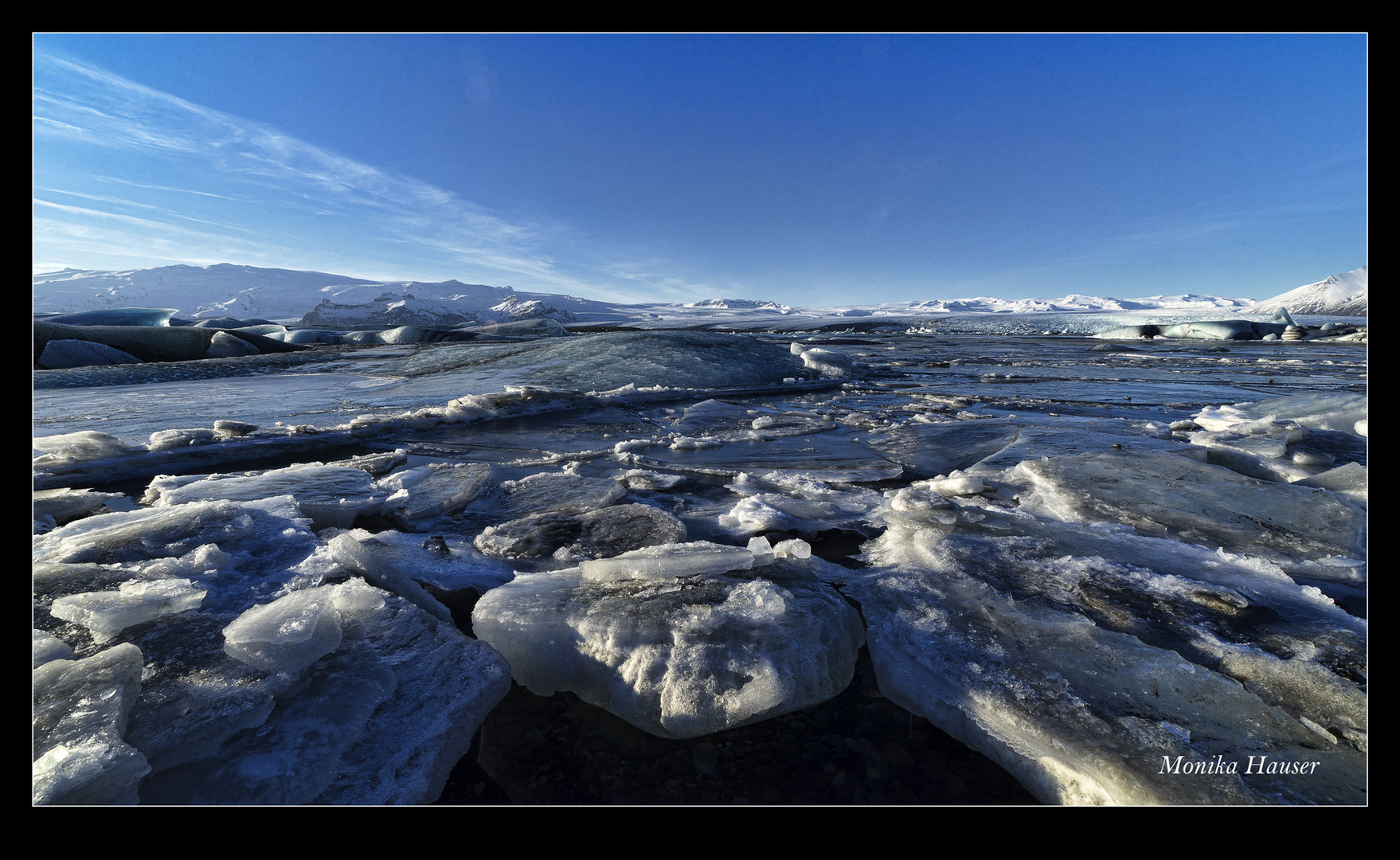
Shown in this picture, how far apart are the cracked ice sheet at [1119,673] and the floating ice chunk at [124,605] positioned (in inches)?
57.7

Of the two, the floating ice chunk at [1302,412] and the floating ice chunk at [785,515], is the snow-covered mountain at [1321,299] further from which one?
the floating ice chunk at [785,515]

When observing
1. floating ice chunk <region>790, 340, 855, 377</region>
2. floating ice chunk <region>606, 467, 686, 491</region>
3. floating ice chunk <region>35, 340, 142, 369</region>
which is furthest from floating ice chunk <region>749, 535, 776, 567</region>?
floating ice chunk <region>35, 340, 142, 369</region>

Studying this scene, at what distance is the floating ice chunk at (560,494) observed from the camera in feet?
6.16

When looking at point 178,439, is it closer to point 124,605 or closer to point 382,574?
point 124,605

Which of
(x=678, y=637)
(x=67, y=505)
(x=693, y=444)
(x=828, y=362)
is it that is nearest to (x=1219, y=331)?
(x=828, y=362)

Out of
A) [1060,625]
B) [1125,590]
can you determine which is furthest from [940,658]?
[1125,590]

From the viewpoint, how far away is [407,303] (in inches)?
2047

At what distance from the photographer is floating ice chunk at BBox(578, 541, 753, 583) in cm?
125

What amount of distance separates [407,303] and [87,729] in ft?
197

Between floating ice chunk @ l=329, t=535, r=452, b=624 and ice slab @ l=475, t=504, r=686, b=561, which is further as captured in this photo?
ice slab @ l=475, t=504, r=686, b=561

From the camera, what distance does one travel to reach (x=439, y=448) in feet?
9.45

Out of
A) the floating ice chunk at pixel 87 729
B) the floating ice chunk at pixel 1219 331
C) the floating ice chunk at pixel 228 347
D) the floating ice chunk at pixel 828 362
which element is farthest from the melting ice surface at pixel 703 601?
the floating ice chunk at pixel 1219 331

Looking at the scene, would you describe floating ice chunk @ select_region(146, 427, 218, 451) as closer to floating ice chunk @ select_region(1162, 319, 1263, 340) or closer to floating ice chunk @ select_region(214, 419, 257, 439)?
floating ice chunk @ select_region(214, 419, 257, 439)
